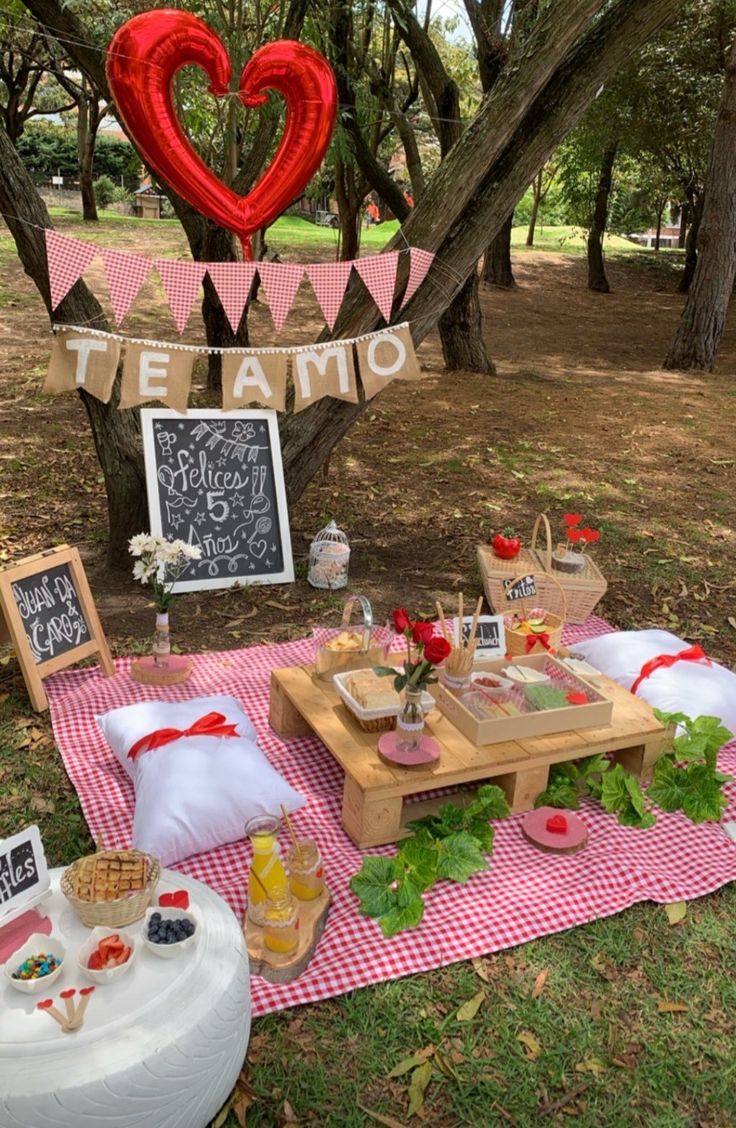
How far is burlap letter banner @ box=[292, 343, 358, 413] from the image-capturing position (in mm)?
4387

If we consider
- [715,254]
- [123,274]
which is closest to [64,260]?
[123,274]

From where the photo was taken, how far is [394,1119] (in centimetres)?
214

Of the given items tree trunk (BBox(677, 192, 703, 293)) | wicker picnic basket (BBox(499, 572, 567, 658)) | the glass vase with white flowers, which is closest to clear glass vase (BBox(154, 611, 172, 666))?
the glass vase with white flowers

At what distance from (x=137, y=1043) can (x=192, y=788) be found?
110 centimetres

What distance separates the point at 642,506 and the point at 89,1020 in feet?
17.1

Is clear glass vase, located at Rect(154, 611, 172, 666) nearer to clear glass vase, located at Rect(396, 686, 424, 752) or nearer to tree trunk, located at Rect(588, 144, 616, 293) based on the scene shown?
clear glass vase, located at Rect(396, 686, 424, 752)

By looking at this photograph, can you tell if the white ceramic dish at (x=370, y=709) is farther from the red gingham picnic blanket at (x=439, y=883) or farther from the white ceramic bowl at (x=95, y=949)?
the white ceramic bowl at (x=95, y=949)

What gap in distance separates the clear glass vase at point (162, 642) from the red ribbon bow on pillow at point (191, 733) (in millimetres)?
751

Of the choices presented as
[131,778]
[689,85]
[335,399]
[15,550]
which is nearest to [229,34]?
[335,399]

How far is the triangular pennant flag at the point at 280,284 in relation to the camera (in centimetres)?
423

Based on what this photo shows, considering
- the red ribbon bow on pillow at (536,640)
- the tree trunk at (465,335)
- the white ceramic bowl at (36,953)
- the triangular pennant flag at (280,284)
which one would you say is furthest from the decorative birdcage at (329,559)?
the tree trunk at (465,335)

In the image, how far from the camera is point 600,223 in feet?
56.6

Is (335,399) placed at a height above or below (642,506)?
above

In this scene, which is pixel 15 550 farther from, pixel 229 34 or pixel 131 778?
pixel 229 34
